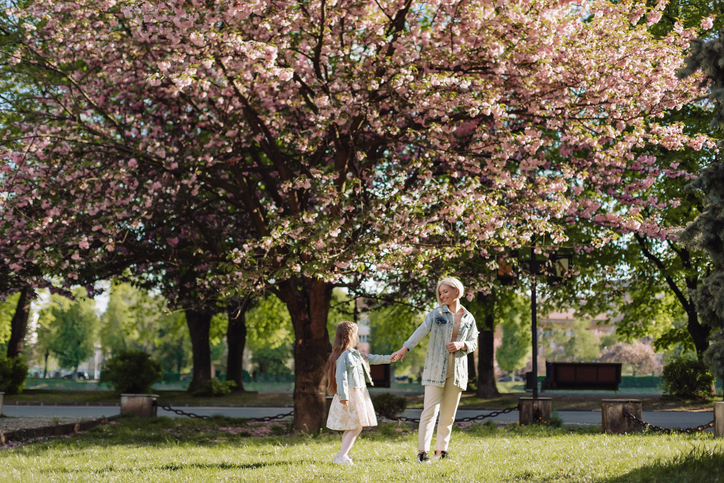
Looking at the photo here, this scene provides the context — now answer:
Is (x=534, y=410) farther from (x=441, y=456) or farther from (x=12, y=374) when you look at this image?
(x=12, y=374)

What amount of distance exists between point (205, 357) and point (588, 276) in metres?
14.9

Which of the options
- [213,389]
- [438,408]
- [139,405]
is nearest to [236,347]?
[213,389]

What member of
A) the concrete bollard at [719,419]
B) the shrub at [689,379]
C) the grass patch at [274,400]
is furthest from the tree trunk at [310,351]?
the shrub at [689,379]

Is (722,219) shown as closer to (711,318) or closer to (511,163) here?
(711,318)

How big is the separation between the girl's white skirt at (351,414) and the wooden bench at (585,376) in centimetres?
1298

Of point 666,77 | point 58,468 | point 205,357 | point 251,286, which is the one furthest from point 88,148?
point 205,357

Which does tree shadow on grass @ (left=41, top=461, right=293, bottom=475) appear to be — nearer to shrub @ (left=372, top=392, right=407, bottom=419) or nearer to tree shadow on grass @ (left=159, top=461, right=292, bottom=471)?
tree shadow on grass @ (left=159, top=461, right=292, bottom=471)

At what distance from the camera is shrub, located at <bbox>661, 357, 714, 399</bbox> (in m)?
20.1

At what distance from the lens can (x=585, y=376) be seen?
1928 centimetres

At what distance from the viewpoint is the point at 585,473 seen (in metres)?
6.21

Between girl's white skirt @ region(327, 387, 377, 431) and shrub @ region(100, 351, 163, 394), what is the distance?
53.1ft

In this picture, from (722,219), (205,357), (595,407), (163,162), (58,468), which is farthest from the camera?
(205,357)

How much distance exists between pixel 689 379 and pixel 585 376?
364 centimetres

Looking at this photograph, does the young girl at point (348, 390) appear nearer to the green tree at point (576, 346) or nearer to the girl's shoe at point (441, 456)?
the girl's shoe at point (441, 456)
